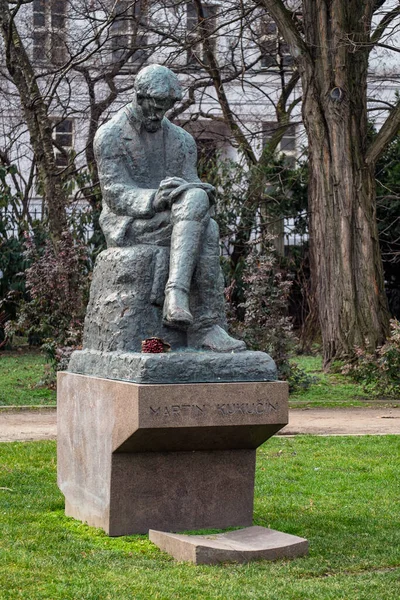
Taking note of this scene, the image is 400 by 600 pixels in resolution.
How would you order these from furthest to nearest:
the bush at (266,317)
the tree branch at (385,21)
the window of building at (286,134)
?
the window of building at (286,134) → the tree branch at (385,21) → the bush at (266,317)

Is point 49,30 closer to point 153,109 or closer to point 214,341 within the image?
point 153,109

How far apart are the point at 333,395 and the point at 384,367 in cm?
76

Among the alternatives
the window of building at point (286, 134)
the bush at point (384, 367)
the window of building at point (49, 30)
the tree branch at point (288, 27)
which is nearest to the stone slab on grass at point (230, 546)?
the bush at point (384, 367)

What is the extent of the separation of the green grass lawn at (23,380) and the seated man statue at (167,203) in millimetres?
6791

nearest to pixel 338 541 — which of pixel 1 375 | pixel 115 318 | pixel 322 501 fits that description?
→ pixel 322 501

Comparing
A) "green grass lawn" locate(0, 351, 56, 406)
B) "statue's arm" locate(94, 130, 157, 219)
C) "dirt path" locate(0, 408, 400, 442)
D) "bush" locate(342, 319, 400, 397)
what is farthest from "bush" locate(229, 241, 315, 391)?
"statue's arm" locate(94, 130, 157, 219)

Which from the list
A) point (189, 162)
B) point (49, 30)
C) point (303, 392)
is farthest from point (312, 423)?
point (49, 30)

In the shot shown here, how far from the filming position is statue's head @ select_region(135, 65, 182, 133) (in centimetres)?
704

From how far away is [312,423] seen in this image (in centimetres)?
1182

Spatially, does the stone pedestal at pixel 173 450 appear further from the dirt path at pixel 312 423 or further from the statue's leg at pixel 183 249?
the dirt path at pixel 312 423

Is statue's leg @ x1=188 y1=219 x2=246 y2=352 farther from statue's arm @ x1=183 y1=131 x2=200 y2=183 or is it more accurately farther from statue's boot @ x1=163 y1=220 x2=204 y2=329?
statue's arm @ x1=183 y1=131 x2=200 y2=183

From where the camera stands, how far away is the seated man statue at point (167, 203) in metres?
6.70

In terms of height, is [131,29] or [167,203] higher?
[131,29]

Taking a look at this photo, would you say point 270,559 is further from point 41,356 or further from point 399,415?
point 41,356
